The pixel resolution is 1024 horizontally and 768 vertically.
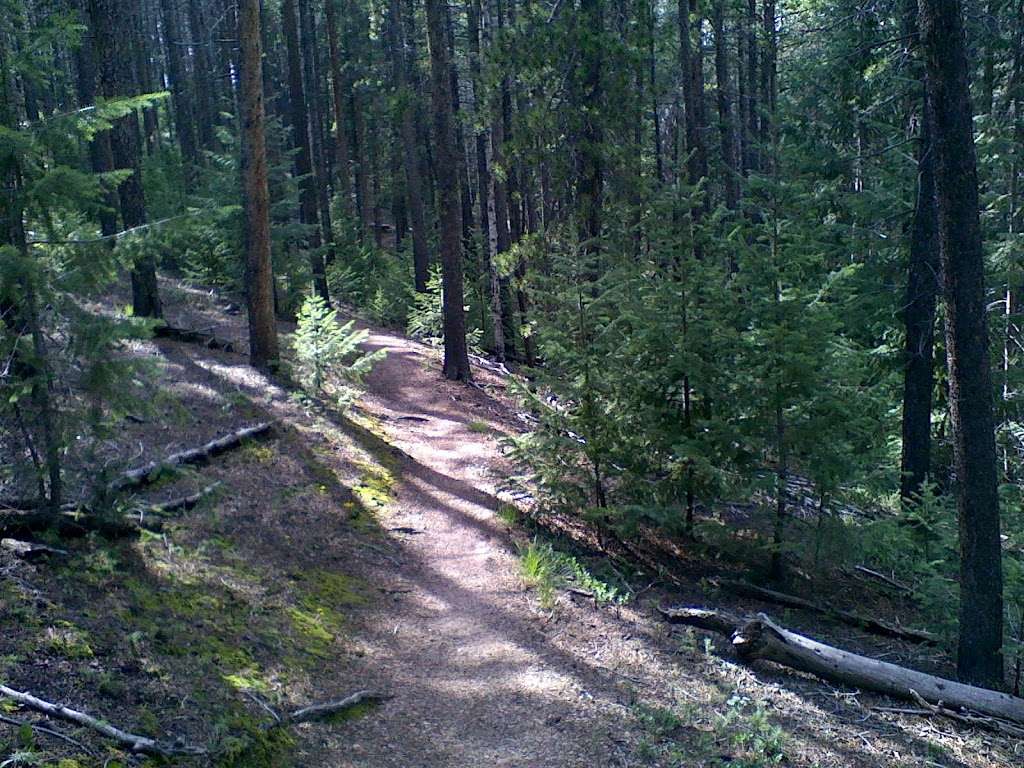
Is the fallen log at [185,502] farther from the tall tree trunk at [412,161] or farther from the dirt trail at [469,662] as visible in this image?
the tall tree trunk at [412,161]

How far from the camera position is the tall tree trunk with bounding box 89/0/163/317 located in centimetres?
1326

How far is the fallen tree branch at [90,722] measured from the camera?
4.51 meters

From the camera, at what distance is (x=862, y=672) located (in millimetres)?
8281

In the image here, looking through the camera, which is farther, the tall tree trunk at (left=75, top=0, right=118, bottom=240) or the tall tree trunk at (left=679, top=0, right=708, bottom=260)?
the tall tree trunk at (left=679, top=0, right=708, bottom=260)

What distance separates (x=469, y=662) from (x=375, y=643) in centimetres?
86

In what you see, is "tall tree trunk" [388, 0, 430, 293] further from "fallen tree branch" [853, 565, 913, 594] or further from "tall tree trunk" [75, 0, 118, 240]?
"fallen tree branch" [853, 565, 913, 594]

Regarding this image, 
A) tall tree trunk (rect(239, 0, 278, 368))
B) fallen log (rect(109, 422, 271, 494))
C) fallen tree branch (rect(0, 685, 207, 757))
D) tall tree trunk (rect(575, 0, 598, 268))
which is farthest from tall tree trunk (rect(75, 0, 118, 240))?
fallen tree branch (rect(0, 685, 207, 757))

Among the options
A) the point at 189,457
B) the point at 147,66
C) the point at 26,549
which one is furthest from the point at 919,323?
the point at 147,66

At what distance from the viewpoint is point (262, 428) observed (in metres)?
11.0

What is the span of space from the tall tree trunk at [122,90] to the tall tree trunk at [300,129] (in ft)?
15.0

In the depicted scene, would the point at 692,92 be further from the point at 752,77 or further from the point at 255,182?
the point at 255,182

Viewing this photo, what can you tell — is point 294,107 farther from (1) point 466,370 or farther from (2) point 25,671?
(2) point 25,671

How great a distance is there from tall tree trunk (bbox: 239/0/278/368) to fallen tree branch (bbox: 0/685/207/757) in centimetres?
961

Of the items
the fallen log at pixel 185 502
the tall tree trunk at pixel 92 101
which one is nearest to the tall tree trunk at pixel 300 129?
the tall tree trunk at pixel 92 101
